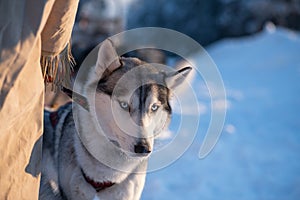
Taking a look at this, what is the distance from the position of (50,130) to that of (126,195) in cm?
63

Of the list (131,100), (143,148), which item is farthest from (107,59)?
(143,148)

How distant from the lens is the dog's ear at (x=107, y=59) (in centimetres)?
305

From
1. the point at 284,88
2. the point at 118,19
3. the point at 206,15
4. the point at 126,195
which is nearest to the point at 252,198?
the point at 126,195

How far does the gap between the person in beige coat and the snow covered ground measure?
2500mm

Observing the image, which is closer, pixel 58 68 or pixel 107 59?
pixel 58 68

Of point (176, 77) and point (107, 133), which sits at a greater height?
point (176, 77)

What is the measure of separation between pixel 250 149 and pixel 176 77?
3227 mm

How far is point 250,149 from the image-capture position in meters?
6.27

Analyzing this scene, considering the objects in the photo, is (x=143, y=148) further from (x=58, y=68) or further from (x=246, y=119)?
(x=246, y=119)

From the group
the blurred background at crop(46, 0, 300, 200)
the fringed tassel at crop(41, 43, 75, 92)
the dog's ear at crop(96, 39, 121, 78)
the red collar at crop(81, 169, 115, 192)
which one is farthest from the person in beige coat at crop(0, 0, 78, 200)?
the blurred background at crop(46, 0, 300, 200)


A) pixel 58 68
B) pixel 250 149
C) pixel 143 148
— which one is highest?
pixel 58 68

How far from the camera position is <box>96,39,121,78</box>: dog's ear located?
3055 mm

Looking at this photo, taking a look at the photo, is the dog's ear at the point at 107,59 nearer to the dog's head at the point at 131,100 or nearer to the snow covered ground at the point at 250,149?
the dog's head at the point at 131,100

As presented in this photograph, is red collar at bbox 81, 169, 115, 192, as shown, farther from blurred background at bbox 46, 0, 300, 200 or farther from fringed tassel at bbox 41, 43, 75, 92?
blurred background at bbox 46, 0, 300, 200
